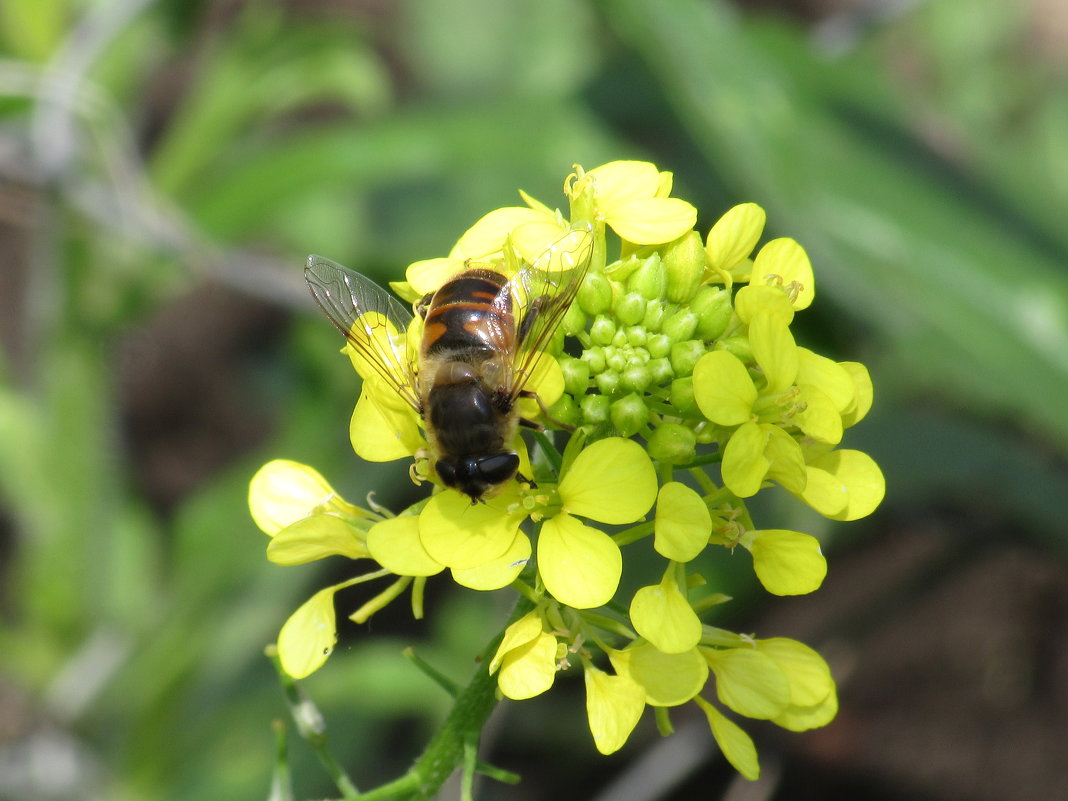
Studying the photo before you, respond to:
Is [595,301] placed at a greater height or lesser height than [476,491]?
greater

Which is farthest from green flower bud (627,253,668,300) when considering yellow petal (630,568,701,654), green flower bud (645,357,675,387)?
yellow petal (630,568,701,654)

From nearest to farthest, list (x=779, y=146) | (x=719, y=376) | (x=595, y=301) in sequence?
(x=719, y=376) < (x=595, y=301) < (x=779, y=146)

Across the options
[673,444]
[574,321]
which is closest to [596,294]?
[574,321]

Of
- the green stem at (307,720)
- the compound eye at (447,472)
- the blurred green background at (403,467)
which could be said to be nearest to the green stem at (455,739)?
the green stem at (307,720)

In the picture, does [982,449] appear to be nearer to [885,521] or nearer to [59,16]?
[885,521]

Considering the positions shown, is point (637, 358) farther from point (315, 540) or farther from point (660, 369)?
point (315, 540)

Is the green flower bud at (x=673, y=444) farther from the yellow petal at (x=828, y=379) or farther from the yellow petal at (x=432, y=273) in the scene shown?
the yellow petal at (x=432, y=273)

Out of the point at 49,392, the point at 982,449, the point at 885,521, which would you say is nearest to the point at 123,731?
the point at 49,392
